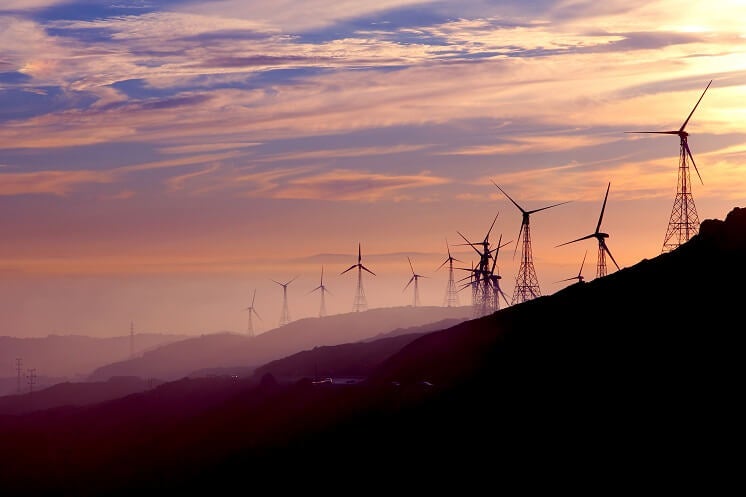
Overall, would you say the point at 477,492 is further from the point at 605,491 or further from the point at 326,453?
the point at 326,453

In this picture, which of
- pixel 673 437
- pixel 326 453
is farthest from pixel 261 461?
pixel 673 437

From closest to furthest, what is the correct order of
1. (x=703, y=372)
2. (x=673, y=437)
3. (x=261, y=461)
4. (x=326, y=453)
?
(x=673, y=437), (x=703, y=372), (x=326, y=453), (x=261, y=461)

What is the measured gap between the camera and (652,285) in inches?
6654

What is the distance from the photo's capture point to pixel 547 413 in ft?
484

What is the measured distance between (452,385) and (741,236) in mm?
47174

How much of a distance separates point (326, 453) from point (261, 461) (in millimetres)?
16168

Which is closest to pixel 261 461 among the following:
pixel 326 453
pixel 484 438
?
pixel 326 453

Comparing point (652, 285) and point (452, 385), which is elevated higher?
point (652, 285)

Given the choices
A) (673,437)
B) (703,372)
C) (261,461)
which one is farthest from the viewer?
(261,461)

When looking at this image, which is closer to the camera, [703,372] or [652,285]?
[703,372]

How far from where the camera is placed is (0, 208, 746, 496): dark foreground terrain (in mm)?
131125

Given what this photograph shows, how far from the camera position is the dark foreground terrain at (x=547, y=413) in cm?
13112

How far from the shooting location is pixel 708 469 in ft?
400

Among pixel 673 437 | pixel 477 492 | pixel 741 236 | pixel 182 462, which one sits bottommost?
pixel 182 462
